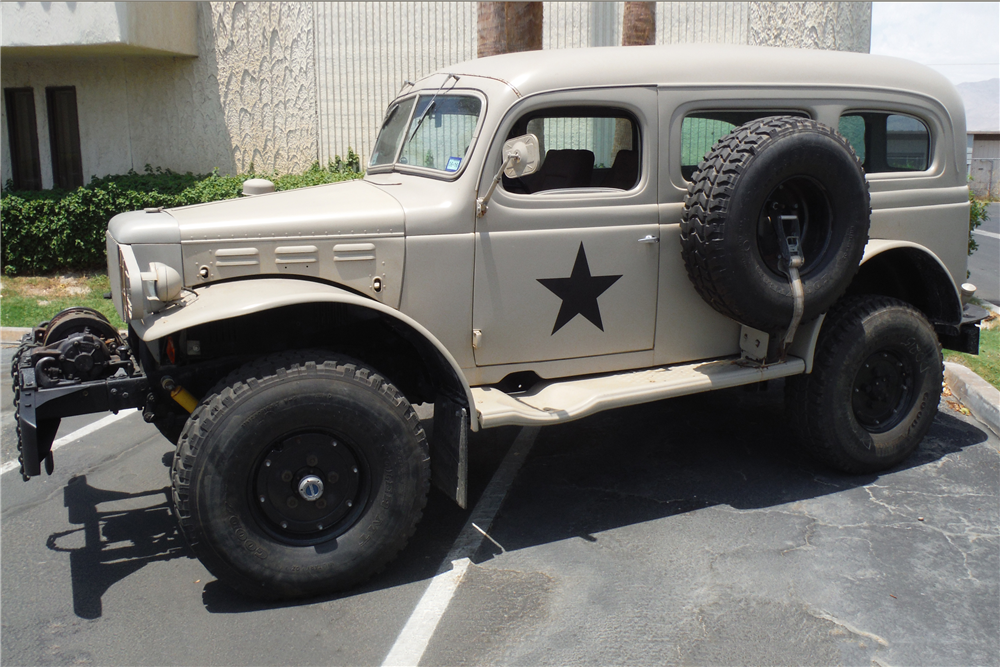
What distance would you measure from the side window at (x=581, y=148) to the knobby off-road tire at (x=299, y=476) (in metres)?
1.32

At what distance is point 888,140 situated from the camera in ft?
16.3

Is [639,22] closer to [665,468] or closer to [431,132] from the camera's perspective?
[431,132]

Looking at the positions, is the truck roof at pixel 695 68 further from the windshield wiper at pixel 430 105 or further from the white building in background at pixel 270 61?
the white building in background at pixel 270 61

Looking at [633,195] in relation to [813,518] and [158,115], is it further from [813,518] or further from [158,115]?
[158,115]

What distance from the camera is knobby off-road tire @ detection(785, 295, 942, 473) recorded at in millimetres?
4754

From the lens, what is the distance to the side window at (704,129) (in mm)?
4445

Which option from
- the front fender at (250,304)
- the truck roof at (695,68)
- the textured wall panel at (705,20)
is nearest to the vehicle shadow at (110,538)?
the front fender at (250,304)

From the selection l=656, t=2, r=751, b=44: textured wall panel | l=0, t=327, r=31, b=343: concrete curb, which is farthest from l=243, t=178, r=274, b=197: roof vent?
l=656, t=2, r=751, b=44: textured wall panel

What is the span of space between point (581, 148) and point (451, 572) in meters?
2.35

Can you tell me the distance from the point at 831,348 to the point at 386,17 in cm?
865

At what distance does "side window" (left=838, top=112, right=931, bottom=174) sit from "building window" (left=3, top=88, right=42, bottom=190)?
12.0m

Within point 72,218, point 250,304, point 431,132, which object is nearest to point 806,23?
point 431,132

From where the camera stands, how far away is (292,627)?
3.49 metres

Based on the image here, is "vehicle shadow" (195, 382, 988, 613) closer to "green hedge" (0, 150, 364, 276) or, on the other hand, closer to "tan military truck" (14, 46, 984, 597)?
"tan military truck" (14, 46, 984, 597)
